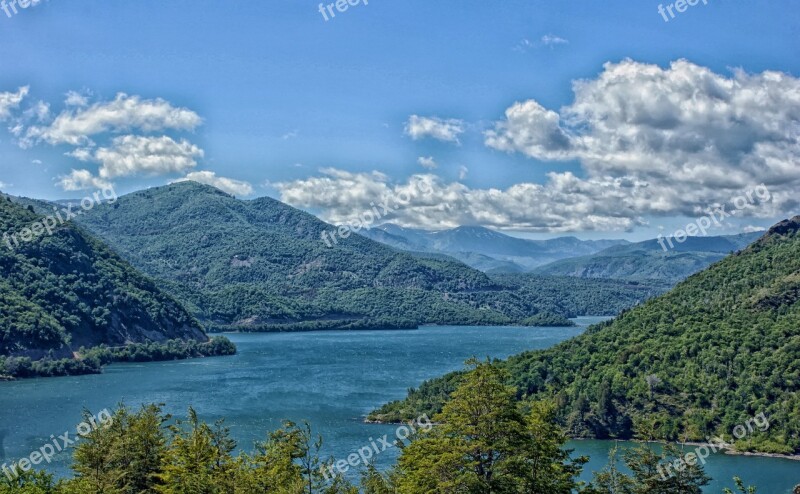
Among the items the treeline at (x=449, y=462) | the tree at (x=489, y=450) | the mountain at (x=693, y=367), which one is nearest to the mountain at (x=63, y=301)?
the mountain at (x=693, y=367)

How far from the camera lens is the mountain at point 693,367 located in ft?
286

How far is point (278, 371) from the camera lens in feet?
482

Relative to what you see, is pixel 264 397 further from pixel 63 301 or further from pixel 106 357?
pixel 63 301

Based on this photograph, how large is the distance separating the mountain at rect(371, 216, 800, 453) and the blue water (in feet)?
19.8

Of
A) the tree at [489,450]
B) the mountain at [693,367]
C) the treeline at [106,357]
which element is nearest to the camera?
the tree at [489,450]

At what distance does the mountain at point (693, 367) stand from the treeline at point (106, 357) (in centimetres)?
6700

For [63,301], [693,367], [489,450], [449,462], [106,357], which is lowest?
[106,357]

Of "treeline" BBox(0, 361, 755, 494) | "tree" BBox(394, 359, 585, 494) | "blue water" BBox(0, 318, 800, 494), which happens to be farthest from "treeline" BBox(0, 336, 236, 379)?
"tree" BBox(394, 359, 585, 494)

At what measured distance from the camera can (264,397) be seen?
114m

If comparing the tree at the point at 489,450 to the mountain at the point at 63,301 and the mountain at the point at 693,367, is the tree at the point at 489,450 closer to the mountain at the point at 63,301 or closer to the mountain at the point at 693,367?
the mountain at the point at 693,367

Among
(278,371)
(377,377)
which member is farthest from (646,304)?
(278,371)

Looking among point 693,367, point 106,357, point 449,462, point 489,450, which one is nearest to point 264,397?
point 106,357

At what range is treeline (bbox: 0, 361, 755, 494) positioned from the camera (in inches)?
1081

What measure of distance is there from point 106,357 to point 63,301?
16.7 m
